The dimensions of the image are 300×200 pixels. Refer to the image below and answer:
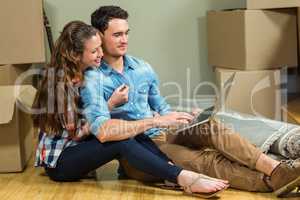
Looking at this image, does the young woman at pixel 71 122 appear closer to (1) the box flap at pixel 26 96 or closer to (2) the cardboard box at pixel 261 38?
(1) the box flap at pixel 26 96

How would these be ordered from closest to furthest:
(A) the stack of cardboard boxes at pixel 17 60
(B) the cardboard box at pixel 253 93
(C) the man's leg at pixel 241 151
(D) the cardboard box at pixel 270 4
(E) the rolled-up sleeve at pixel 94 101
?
1. (C) the man's leg at pixel 241 151
2. (E) the rolled-up sleeve at pixel 94 101
3. (A) the stack of cardboard boxes at pixel 17 60
4. (D) the cardboard box at pixel 270 4
5. (B) the cardboard box at pixel 253 93

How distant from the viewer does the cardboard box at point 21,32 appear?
89.2 inches

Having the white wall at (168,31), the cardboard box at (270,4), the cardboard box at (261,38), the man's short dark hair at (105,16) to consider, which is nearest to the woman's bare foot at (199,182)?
the man's short dark hair at (105,16)

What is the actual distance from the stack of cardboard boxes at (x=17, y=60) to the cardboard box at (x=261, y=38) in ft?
3.16

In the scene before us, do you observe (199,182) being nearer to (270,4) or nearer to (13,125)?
(13,125)

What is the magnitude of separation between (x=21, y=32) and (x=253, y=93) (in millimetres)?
1140

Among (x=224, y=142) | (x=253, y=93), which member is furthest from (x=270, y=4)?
(x=224, y=142)

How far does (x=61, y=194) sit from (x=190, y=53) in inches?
54.6

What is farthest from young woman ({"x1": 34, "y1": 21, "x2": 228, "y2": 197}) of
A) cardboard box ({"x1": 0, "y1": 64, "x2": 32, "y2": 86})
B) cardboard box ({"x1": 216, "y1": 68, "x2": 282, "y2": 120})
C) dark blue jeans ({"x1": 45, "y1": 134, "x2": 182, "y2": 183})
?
cardboard box ({"x1": 216, "y1": 68, "x2": 282, "y2": 120})

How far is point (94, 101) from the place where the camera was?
1944 millimetres

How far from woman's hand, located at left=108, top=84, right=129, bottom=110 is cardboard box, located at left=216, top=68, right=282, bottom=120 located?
0.68m

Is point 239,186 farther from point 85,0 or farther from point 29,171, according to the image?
point 85,0

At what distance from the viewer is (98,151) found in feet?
6.38

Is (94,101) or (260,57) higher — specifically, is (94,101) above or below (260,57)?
below
